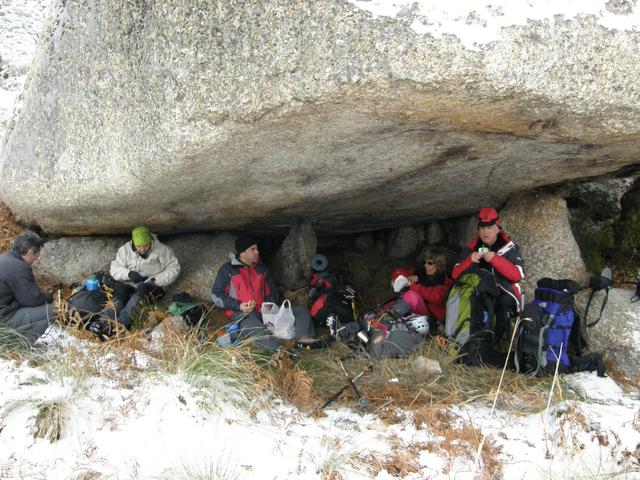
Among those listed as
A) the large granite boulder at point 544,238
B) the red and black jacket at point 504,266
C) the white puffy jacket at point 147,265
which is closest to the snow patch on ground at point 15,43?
the white puffy jacket at point 147,265

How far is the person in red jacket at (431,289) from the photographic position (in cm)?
657

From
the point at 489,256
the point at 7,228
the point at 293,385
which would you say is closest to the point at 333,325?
the point at 293,385

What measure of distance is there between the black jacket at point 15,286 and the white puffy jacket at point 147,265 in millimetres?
1486

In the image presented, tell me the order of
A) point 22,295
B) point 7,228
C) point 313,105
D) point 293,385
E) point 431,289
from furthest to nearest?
point 7,228, point 431,289, point 22,295, point 293,385, point 313,105

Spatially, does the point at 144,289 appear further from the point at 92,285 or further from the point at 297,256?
the point at 297,256

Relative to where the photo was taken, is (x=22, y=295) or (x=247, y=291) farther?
(x=247, y=291)

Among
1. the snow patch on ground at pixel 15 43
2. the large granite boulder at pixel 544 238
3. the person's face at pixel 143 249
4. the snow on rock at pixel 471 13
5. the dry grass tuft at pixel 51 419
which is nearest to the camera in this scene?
the snow on rock at pixel 471 13

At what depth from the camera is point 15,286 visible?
554cm

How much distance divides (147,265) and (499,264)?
4.67 metres

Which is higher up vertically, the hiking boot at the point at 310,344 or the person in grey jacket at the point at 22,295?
the person in grey jacket at the point at 22,295

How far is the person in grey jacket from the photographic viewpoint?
5.47 metres

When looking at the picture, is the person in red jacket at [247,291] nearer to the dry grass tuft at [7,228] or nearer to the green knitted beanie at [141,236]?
the green knitted beanie at [141,236]

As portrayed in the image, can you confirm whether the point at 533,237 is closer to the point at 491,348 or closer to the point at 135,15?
the point at 491,348

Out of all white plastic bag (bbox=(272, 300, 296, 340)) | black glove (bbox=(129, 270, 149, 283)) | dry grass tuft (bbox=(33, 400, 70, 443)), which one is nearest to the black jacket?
black glove (bbox=(129, 270, 149, 283))
